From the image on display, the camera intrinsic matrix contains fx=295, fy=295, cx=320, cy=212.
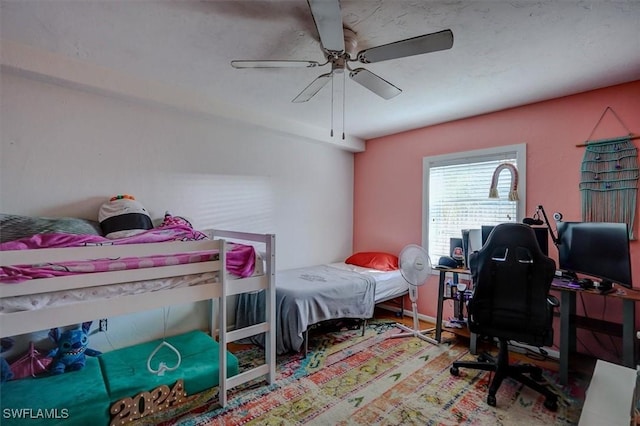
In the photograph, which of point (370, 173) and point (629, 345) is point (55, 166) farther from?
point (629, 345)

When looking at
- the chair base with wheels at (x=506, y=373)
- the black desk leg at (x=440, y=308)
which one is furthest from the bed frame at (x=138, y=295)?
the black desk leg at (x=440, y=308)

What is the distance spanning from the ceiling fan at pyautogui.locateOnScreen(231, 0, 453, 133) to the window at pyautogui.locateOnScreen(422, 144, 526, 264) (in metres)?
1.75

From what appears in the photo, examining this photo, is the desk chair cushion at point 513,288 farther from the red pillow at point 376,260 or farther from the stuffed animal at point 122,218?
the stuffed animal at point 122,218

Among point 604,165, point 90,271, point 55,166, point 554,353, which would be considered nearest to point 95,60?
point 55,166

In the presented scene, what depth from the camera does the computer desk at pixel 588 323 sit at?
2072mm

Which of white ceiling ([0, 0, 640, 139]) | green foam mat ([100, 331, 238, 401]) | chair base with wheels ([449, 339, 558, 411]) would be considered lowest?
chair base with wheels ([449, 339, 558, 411])

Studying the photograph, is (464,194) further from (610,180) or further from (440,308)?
(440,308)

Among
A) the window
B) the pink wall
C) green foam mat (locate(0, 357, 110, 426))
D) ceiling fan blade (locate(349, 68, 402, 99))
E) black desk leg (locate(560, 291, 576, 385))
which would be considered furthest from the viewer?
the window

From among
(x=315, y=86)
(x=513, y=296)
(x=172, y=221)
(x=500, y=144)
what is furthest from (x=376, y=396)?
(x=500, y=144)

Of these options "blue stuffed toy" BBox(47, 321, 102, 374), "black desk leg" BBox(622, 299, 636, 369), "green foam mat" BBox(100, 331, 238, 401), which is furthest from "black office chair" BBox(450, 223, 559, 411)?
"blue stuffed toy" BBox(47, 321, 102, 374)

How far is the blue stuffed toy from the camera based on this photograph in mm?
2043

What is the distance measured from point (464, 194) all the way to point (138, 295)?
341 cm

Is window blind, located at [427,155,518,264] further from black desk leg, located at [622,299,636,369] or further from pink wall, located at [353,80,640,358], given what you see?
black desk leg, located at [622,299,636,369]

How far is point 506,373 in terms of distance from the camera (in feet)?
7.25
